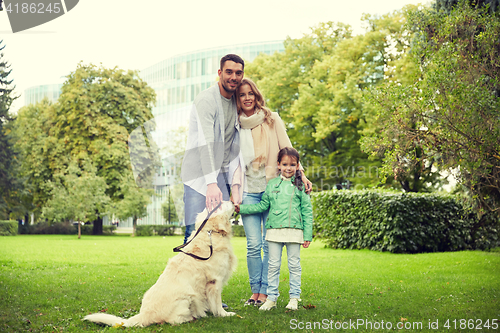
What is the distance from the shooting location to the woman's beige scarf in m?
5.16

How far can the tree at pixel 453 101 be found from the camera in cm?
748

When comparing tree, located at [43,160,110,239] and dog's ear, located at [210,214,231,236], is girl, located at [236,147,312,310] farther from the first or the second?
tree, located at [43,160,110,239]

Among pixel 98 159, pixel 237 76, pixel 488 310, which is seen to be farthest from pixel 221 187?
pixel 98 159

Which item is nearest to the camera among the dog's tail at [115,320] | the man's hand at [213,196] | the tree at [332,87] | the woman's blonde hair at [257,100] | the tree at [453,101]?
the dog's tail at [115,320]

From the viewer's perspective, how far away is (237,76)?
4.93 metres

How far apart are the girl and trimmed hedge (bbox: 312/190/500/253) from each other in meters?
8.96

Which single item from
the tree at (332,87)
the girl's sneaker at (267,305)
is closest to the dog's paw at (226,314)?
the girl's sneaker at (267,305)

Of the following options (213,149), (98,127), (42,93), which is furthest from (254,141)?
(42,93)

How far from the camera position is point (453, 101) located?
7609mm

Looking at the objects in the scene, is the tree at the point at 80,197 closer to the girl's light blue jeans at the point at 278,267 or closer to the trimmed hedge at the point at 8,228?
the trimmed hedge at the point at 8,228

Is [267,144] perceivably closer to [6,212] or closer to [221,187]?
[221,187]

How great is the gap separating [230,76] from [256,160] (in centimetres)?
112

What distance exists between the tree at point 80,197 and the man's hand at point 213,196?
2467 cm

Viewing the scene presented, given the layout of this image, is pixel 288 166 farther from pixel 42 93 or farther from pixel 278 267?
pixel 42 93
